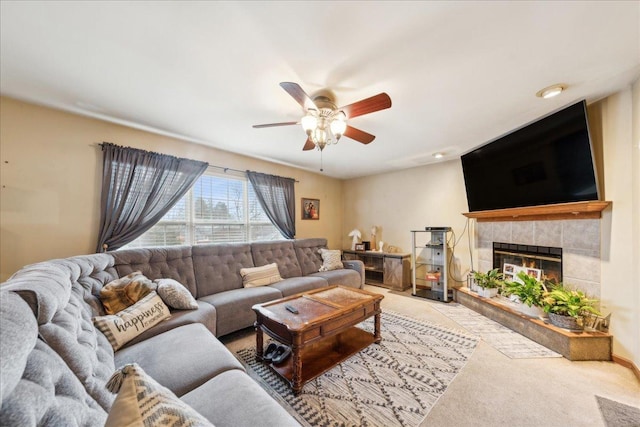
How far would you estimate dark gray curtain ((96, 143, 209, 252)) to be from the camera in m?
2.56

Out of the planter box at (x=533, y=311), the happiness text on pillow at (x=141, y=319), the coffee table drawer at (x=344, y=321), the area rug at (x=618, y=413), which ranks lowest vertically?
the area rug at (x=618, y=413)

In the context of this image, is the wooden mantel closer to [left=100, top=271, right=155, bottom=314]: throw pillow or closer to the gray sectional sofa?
the gray sectional sofa

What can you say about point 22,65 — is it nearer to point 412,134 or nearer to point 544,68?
point 412,134

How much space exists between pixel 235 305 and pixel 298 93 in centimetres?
217

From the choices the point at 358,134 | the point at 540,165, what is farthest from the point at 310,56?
the point at 540,165

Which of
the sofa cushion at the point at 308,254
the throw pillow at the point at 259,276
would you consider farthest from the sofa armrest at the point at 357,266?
the throw pillow at the point at 259,276

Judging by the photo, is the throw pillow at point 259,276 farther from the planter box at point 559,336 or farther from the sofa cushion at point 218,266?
the planter box at point 559,336

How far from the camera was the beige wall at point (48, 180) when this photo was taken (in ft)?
6.99

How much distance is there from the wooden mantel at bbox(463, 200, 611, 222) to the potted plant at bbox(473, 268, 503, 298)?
0.78m

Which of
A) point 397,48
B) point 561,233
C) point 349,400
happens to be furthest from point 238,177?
point 561,233

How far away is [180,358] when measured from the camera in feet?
4.63

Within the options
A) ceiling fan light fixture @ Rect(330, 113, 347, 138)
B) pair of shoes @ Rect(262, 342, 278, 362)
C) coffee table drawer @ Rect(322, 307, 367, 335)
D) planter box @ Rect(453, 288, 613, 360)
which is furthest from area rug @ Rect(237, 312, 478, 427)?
ceiling fan light fixture @ Rect(330, 113, 347, 138)

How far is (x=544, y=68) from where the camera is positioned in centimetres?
175

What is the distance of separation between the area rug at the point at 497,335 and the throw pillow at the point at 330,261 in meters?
1.64
